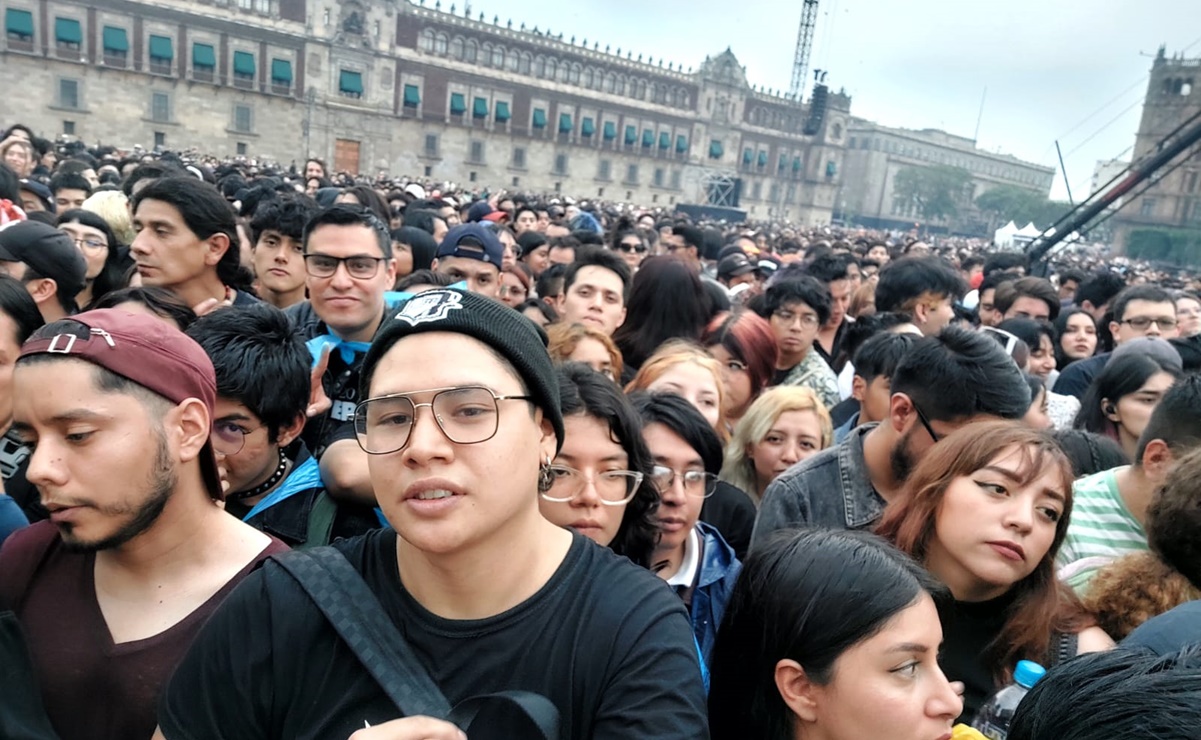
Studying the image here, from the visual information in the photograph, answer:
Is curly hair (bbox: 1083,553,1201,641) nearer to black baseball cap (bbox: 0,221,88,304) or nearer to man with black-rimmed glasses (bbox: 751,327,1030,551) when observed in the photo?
man with black-rimmed glasses (bbox: 751,327,1030,551)

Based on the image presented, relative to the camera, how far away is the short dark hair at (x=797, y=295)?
4668 millimetres

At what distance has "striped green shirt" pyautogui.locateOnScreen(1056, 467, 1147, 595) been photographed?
98.3 inches

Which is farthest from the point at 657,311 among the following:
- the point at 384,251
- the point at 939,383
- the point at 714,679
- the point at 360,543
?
the point at 360,543

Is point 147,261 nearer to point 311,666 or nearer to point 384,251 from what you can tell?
point 384,251

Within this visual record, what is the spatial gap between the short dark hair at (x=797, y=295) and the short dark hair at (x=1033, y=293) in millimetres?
2283

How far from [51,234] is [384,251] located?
4.85ft

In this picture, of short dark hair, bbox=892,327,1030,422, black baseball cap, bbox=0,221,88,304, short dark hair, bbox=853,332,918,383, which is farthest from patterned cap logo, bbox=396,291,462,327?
black baseball cap, bbox=0,221,88,304

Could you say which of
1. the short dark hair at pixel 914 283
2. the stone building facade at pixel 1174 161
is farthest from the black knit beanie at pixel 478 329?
the stone building facade at pixel 1174 161

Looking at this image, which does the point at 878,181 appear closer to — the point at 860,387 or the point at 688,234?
the point at 688,234

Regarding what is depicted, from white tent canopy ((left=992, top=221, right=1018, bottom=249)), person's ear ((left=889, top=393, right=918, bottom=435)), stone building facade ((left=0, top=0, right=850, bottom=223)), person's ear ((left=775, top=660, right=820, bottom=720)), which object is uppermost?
stone building facade ((left=0, top=0, right=850, bottom=223))

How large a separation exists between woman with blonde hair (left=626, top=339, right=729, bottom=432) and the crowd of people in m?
0.02

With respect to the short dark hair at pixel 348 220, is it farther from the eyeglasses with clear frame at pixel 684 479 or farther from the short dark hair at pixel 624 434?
the eyeglasses with clear frame at pixel 684 479

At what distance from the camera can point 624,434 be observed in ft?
7.30

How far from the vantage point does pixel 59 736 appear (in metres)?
1.54
